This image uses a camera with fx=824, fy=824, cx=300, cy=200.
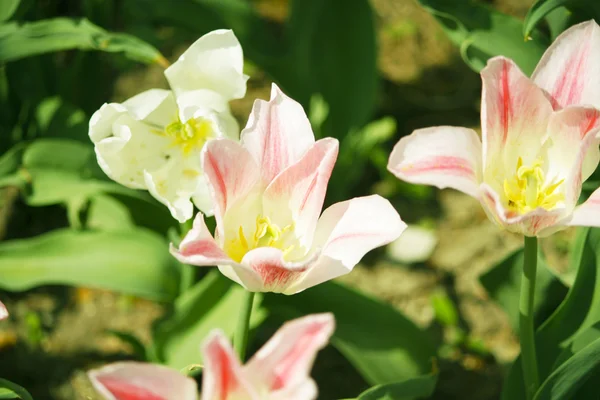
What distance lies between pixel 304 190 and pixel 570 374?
0.42 meters

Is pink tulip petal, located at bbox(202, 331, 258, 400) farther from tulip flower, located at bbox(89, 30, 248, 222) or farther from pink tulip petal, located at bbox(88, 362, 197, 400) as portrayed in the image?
tulip flower, located at bbox(89, 30, 248, 222)

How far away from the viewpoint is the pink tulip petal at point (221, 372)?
0.66 meters

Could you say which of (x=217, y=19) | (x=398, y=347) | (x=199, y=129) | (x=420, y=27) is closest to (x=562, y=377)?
(x=398, y=347)

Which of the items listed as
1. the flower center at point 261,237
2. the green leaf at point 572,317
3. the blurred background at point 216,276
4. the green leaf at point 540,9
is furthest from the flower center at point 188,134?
the green leaf at point 572,317

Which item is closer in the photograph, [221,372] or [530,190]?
[221,372]

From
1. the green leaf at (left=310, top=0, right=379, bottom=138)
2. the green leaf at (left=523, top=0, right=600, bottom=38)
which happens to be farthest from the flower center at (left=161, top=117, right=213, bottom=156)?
the green leaf at (left=310, top=0, right=379, bottom=138)

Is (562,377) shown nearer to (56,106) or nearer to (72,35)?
(72,35)

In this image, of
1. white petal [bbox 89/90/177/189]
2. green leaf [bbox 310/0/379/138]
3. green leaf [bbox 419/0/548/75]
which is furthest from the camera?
green leaf [bbox 310/0/379/138]

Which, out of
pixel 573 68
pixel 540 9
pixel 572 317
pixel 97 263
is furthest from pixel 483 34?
pixel 97 263

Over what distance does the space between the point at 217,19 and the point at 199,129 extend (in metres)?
0.65

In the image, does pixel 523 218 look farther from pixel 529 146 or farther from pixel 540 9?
pixel 540 9

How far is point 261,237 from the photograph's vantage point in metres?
0.98

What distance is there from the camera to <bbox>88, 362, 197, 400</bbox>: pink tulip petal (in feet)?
2.25

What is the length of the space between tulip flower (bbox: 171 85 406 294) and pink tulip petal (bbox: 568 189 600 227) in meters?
0.18
